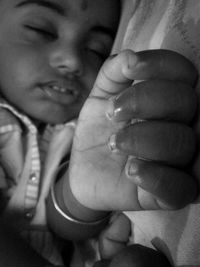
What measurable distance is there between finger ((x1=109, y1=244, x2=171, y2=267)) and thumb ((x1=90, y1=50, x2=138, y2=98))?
25cm

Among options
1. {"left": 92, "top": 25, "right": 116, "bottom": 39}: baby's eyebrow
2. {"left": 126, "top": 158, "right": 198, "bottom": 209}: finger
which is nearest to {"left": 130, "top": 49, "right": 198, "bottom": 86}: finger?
{"left": 126, "top": 158, "right": 198, "bottom": 209}: finger

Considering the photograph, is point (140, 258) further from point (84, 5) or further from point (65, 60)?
point (84, 5)

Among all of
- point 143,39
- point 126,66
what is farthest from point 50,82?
point 126,66

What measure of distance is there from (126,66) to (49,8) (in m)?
0.46

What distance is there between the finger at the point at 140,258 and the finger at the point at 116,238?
0.21m

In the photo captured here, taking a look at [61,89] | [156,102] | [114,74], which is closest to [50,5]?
[61,89]

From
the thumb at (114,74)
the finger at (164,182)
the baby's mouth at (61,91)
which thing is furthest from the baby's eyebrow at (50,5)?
the finger at (164,182)

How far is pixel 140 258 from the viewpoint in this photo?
1.70ft

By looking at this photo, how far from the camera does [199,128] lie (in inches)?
18.7

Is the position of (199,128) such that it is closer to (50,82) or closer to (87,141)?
(87,141)

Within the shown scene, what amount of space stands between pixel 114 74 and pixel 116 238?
372mm

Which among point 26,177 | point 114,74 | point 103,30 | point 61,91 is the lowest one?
point 26,177

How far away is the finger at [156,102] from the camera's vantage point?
0.46 metres

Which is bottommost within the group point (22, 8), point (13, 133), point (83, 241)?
point (83, 241)
